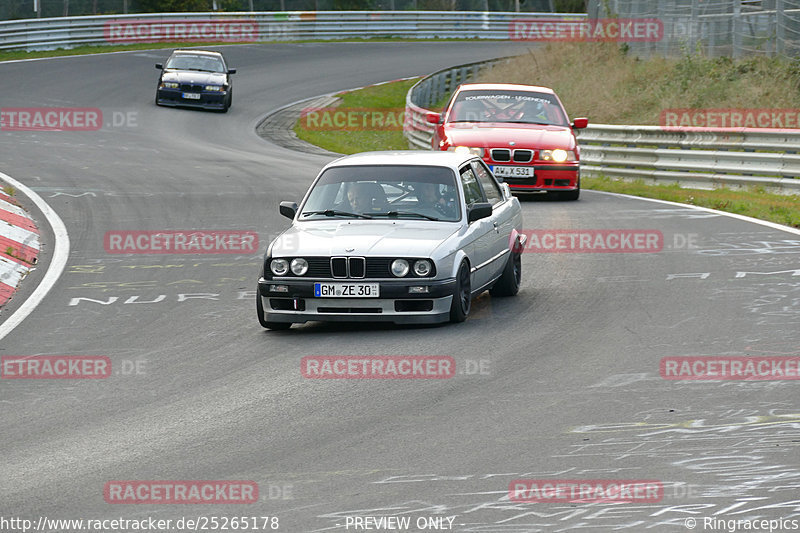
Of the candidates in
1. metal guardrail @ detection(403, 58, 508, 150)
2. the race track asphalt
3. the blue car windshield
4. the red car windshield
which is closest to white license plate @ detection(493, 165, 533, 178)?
the red car windshield

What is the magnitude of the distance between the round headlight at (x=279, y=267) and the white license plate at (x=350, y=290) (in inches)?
12.5

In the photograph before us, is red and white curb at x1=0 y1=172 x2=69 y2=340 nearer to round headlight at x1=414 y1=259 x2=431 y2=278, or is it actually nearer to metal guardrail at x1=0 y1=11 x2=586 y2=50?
round headlight at x1=414 y1=259 x2=431 y2=278

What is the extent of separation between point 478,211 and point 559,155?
8.20 m

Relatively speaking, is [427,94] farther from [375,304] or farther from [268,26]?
[375,304]

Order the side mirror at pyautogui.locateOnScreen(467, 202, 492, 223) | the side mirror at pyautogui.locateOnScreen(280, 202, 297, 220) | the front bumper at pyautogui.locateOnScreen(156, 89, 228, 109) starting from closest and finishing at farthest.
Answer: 1. the side mirror at pyautogui.locateOnScreen(467, 202, 492, 223)
2. the side mirror at pyautogui.locateOnScreen(280, 202, 297, 220)
3. the front bumper at pyautogui.locateOnScreen(156, 89, 228, 109)

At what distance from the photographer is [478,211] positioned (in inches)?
419

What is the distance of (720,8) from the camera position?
30062 millimetres

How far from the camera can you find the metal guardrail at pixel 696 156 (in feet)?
64.5

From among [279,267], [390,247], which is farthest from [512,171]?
[279,267]

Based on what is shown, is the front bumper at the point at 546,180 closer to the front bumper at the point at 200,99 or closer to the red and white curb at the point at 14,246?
the red and white curb at the point at 14,246

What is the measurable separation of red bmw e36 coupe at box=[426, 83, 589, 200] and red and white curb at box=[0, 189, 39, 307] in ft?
20.3

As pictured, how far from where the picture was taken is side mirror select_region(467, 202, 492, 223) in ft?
34.9

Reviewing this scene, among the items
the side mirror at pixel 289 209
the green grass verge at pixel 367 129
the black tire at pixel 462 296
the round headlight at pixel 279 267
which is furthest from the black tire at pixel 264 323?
the green grass verge at pixel 367 129

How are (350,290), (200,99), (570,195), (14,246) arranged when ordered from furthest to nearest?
(200,99) < (570,195) < (14,246) < (350,290)
